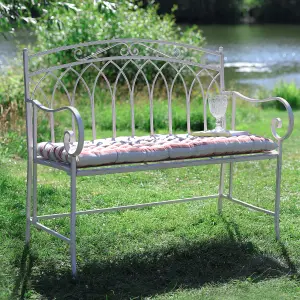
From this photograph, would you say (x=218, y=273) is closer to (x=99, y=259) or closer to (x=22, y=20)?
(x=99, y=259)

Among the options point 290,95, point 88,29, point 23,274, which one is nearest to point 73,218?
point 23,274

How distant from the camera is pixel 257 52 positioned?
22.1 m

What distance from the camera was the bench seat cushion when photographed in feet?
10.3

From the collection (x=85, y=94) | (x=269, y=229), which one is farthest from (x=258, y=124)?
(x=269, y=229)

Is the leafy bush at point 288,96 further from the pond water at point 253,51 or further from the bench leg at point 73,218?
the bench leg at point 73,218

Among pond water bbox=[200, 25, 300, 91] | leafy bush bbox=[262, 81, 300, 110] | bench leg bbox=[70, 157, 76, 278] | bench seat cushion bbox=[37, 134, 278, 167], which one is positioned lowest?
pond water bbox=[200, 25, 300, 91]

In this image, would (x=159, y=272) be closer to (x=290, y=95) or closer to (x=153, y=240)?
(x=153, y=240)

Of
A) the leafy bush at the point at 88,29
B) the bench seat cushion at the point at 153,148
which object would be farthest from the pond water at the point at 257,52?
the bench seat cushion at the point at 153,148

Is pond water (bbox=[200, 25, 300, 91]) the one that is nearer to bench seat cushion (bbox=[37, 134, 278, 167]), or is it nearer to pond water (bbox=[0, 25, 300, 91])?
pond water (bbox=[0, 25, 300, 91])

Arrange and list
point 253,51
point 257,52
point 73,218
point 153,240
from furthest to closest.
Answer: point 253,51 → point 257,52 → point 153,240 → point 73,218

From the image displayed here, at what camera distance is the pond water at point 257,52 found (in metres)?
16.8

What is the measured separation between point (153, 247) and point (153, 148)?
1.89 feet

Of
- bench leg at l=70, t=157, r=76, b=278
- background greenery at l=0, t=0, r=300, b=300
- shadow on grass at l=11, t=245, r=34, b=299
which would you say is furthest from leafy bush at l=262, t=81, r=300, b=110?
bench leg at l=70, t=157, r=76, b=278

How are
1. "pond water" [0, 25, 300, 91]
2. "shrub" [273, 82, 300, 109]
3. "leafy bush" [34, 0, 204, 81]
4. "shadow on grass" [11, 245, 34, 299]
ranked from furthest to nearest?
"pond water" [0, 25, 300, 91] < "shrub" [273, 82, 300, 109] < "leafy bush" [34, 0, 204, 81] < "shadow on grass" [11, 245, 34, 299]
